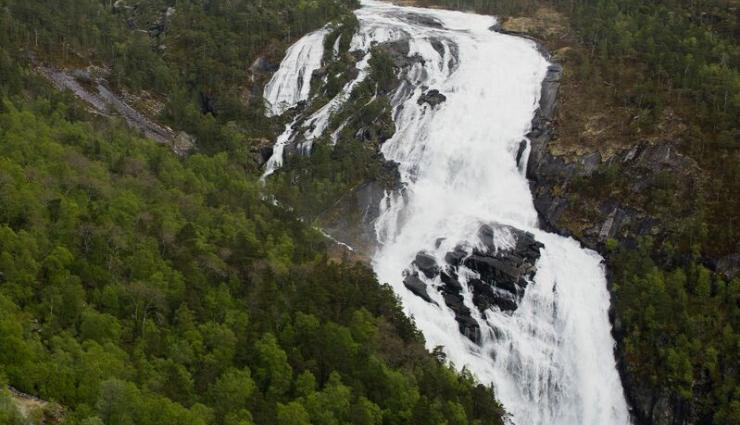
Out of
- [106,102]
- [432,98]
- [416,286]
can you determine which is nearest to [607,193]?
[416,286]

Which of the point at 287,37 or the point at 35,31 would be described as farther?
the point at 287,37

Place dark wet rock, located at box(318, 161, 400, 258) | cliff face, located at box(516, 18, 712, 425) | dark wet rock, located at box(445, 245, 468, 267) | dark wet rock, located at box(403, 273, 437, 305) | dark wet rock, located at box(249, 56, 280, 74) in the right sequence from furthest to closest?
dark wet rock, located at box(249, 56, 280, 74) < dark wet rock, located at box(318, 161, 400, 258) < cliff face, located at box(516, 18, 712, 425) < dark wet rock, located at box(445, 245, 468, 267) < dark wet rock, located at box(403, 273, 437, 305)

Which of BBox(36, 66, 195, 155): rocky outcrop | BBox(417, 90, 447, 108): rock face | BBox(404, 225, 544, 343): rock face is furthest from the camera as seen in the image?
BBox(417, 90, 447, 108): rock face

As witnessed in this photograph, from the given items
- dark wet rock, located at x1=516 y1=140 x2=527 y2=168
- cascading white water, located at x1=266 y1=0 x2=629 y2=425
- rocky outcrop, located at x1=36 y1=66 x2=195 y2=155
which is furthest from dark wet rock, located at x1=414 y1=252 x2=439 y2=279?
rocky outcrop, located at x1=36 y1=66 x2=195 y2=155

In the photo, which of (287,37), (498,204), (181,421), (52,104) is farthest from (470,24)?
(181,421)

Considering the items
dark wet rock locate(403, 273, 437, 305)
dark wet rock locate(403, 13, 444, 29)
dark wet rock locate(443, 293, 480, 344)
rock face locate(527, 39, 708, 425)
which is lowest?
dark wet rock locate(443, 293, 480, 344)

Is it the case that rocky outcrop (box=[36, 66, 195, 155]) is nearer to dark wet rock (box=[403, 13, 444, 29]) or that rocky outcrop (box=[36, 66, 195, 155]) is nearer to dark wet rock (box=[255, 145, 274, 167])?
dark wet rock (box=[255, 145, 274, 167])

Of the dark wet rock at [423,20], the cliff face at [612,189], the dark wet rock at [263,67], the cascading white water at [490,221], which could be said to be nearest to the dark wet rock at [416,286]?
the cascading white water at [490,221]

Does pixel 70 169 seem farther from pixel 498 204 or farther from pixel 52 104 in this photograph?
pixel 498 204
